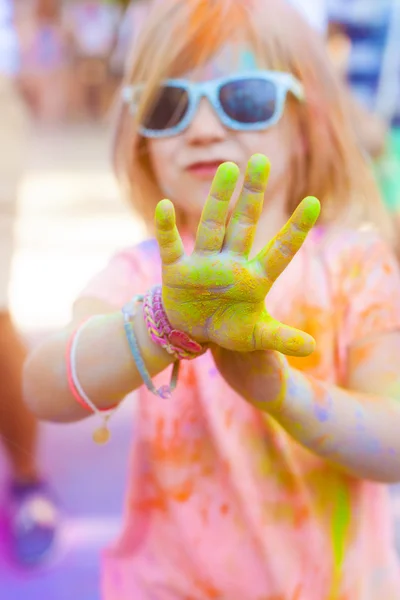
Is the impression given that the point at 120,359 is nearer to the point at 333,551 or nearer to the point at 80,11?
the point at 333,551

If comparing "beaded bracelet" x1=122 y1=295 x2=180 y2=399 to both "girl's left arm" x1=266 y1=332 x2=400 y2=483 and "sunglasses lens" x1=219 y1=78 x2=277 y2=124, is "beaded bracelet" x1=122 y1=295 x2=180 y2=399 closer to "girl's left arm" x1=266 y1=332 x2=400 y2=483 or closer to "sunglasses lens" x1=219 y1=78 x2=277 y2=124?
"girl's left arm" x1=266 y1=332 x2=400 y2=483

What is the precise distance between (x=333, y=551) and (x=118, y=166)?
50 cm

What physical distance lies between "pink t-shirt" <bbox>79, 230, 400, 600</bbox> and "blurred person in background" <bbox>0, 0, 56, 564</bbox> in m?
0.61

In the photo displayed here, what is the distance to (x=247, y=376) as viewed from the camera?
630mm

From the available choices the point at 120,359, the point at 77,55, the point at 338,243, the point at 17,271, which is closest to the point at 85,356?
the point at 120,359

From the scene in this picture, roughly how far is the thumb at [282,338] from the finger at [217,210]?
6cm

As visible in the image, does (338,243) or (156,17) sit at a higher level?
(156,17)

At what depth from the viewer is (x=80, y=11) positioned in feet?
20.9

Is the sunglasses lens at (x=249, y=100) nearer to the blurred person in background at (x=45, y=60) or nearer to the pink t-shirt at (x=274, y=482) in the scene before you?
the pink t-shirt at (x=274, y=482)

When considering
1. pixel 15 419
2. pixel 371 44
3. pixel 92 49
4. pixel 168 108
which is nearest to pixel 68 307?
pixel 15 419

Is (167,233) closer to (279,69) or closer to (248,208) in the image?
(248,208)

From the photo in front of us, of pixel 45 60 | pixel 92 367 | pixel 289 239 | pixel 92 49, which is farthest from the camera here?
pixel 92 49

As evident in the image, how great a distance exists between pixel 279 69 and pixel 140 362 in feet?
1.12

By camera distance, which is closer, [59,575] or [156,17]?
[156,17]
